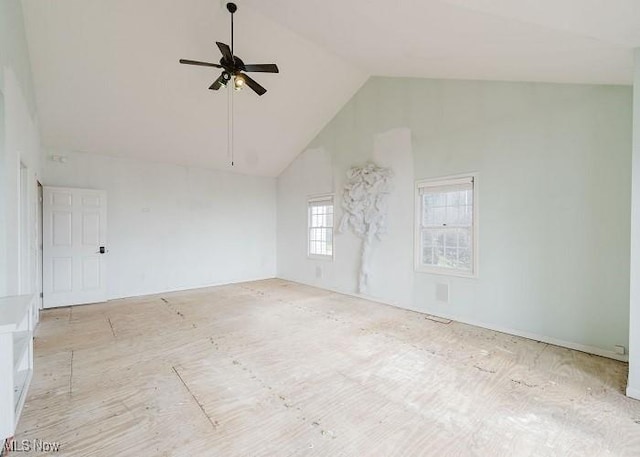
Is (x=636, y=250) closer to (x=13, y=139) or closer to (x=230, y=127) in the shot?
(x=13, y=139)

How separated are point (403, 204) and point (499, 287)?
72.6 inches

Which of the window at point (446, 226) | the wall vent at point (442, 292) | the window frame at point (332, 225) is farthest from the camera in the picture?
the window frame at point (332, 225)

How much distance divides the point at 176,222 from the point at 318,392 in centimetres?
513

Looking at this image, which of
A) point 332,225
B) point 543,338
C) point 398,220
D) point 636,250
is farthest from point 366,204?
point 636,250

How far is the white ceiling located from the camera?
2.50 metres

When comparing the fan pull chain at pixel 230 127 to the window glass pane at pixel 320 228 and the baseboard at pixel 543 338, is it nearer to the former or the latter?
the window glass pane at pixel 320 228

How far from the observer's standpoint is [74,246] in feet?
16.9

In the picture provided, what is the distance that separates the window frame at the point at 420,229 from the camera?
4.14 metres

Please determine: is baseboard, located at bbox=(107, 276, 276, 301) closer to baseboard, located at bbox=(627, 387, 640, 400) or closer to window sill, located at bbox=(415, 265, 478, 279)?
window sill, located at bbox=(415, 265, 478, 279)

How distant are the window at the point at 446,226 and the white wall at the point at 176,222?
421 centimetres

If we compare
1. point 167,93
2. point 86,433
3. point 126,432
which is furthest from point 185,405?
point 167,93

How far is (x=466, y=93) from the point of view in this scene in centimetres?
420

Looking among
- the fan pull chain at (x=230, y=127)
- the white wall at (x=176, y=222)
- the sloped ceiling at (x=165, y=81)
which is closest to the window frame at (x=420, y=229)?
the sloped ceiling at (x=165, y=81)

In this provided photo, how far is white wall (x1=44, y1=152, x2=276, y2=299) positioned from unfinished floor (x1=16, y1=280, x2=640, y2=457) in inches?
75.0
